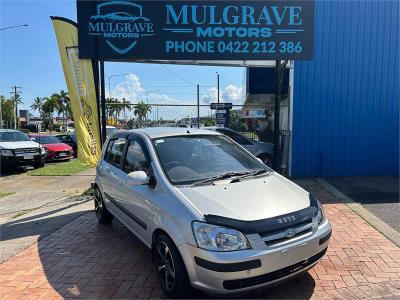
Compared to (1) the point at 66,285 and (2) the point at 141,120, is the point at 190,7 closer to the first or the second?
(1) the point at 66,285

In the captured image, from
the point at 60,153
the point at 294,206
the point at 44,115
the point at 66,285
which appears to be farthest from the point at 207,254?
the point at 44,115

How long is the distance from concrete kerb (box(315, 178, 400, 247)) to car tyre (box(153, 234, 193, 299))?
3231 millimetres

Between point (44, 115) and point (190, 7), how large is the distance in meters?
98.5

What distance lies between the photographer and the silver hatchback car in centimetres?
322

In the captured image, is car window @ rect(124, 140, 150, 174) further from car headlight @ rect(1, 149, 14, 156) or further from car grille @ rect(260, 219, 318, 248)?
car headlight @ rect(1, 149, 14, 156)

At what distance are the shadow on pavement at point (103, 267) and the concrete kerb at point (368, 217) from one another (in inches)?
78.8

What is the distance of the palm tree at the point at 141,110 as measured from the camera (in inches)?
554

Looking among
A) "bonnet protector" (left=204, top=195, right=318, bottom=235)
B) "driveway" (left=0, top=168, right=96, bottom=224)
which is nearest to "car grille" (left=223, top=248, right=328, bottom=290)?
"bonnet protector" (left=204, top=195, right=318, bottom=235)

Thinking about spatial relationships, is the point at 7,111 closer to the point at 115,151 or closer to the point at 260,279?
the point at 115,151

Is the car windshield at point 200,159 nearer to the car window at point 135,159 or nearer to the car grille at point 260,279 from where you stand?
the car window at point 135,159

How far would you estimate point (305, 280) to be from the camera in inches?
158

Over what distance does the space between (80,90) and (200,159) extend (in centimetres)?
481

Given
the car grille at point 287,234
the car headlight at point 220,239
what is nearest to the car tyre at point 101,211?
the car headlight at point 220,239

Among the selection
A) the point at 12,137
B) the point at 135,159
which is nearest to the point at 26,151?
the point at 12,137
